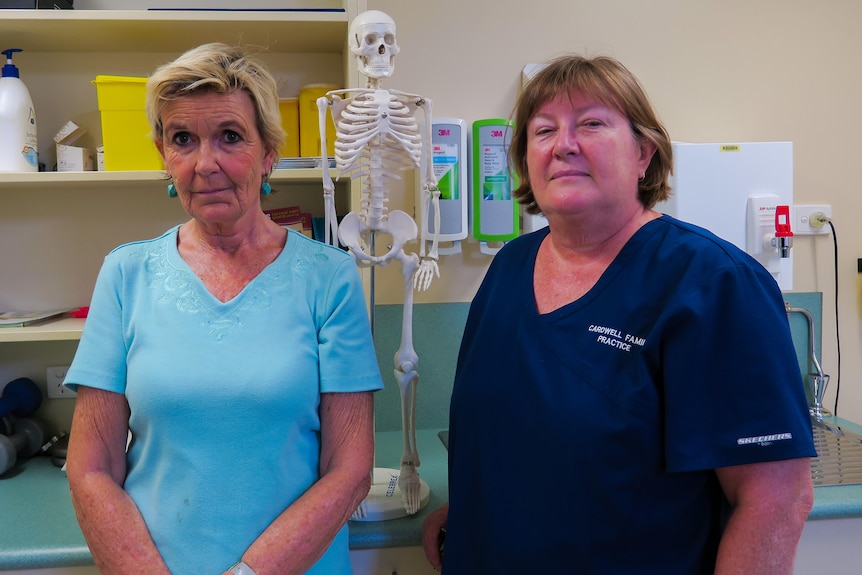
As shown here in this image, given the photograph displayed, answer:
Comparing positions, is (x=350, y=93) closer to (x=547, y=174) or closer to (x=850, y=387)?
(x=547, y=174)

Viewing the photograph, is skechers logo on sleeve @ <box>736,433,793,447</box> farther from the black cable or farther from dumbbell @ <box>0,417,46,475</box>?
dumbbell @ <box>0,417,46,475</box>

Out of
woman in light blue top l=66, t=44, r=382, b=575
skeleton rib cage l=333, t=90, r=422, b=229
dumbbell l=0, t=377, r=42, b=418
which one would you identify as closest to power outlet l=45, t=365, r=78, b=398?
dumbbell l=0, t=377, r=42, b=418

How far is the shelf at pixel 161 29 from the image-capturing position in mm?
1660

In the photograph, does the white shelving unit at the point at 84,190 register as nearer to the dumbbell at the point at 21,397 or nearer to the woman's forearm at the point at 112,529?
the dumbbell at the point at 21,397

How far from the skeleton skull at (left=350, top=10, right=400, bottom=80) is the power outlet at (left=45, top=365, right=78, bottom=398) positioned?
129cm

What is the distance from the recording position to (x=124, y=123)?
1.73 metres

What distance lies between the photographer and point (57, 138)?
185 centimetres

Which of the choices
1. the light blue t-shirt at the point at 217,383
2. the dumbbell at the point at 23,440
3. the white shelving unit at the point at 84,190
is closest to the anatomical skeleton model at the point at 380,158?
the light blue t-shirt at the point at 217,383

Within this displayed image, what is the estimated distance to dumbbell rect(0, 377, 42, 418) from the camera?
188 cm

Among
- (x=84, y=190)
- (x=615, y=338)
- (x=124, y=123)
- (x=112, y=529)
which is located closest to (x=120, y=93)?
(x=124, y=123)

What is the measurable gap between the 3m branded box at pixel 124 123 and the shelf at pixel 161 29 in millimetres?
138

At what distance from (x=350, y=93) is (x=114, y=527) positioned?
911mm

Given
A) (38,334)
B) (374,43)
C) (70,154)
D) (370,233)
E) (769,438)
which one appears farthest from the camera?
(70,154)

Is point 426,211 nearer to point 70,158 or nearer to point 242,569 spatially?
point 242,569
